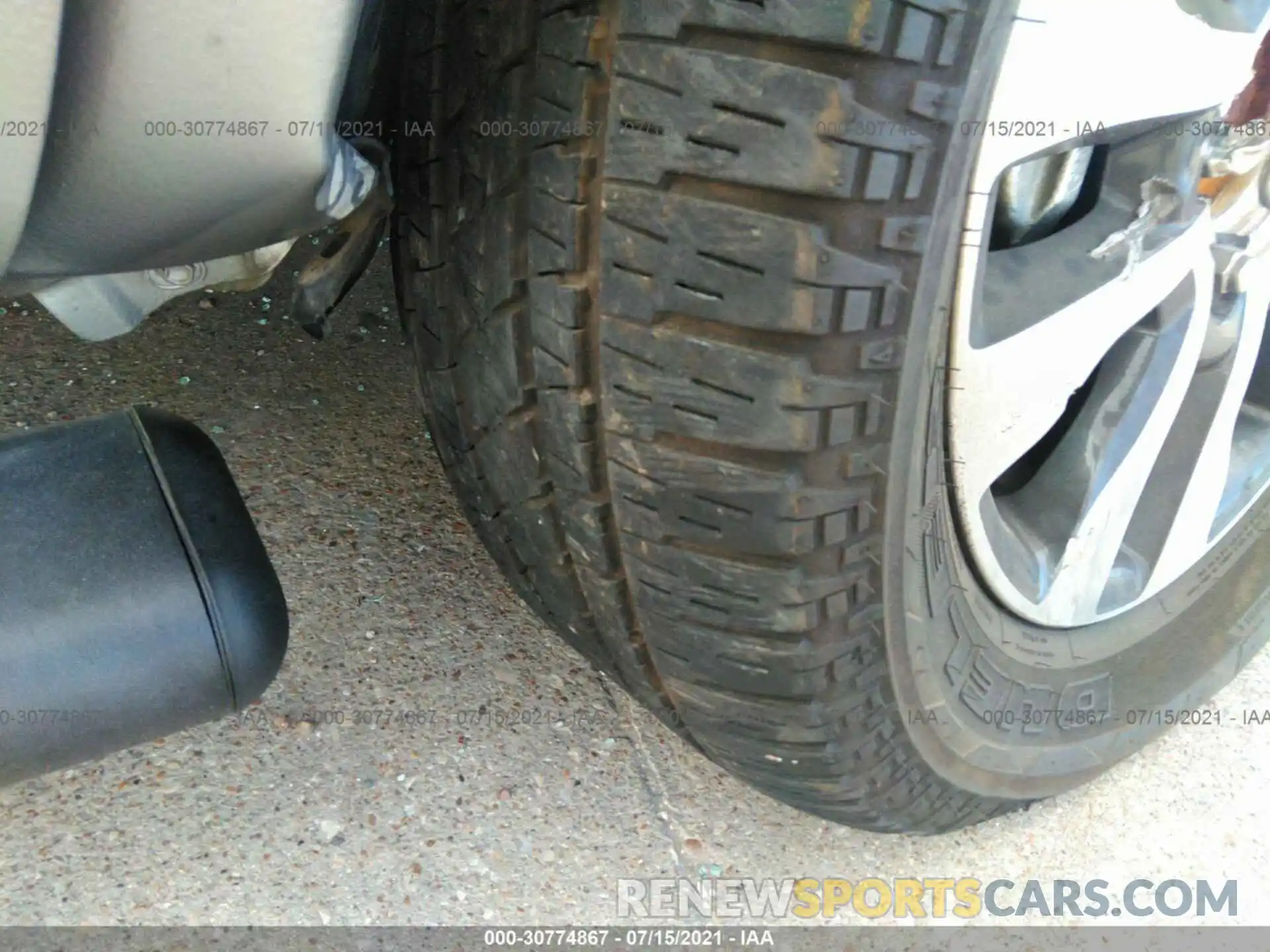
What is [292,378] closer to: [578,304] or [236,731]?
[236,731]

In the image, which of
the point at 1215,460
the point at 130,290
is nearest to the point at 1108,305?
the point at 1215,460

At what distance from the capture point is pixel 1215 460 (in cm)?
131

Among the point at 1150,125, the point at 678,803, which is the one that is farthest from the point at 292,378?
the point at 1150,125

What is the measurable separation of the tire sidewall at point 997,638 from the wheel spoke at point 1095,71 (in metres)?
0.04

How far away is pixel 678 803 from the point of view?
1.27 m

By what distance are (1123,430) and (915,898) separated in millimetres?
569

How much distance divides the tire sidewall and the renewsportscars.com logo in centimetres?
13

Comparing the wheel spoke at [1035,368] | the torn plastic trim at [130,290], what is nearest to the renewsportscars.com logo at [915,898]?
the wheel spoke at [1035,368]

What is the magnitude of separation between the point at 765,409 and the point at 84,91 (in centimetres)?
47

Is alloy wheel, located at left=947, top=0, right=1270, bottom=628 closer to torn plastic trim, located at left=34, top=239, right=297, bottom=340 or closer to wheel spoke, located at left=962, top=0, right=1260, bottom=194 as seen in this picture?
wheel spoke, located at left=962, top=0, right=1260, bottom=194

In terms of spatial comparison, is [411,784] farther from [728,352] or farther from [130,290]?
[728,352]

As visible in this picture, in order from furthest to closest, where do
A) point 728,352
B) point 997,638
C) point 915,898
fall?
point 915,898 → point 997,638 → point 728,352

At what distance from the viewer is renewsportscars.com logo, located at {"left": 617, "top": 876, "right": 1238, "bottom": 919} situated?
3.91 ft

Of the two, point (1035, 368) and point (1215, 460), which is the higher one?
point (1035, 368)
